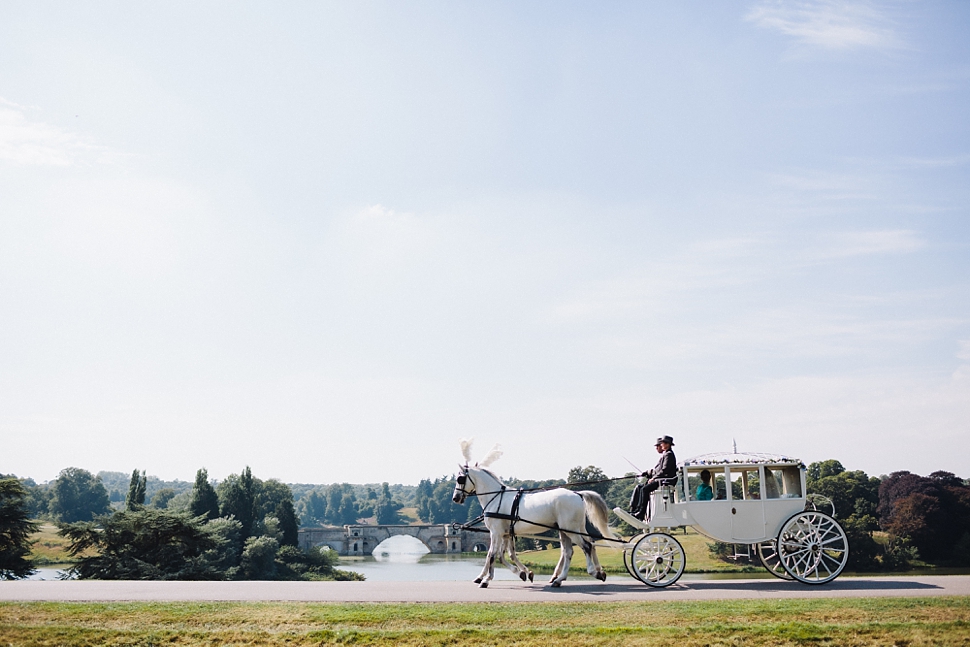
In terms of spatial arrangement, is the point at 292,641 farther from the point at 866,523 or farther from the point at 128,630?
the point at 866,523

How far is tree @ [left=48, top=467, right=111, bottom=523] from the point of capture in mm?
114500

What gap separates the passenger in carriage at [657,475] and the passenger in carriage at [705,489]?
0.78 meters

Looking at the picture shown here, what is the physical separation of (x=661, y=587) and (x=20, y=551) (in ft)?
71.9

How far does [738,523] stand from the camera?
A: 14.1 m

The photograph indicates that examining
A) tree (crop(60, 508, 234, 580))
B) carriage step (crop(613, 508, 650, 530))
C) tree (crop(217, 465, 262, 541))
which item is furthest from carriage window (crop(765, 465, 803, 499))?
tree (crop(217, 465, 262, 541))

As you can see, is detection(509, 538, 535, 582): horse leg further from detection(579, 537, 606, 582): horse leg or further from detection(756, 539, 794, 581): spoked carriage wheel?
detection(756, 539, 794, 581): spoked carriage wheel

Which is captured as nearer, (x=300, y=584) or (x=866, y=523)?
(x=300, y=584)

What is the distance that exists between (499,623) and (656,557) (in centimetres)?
502

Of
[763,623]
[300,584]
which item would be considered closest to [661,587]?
[763,623]

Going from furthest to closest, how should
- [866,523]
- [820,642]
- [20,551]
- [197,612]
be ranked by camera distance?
[866,523] < [20,551] < [197,612] < [820,642]

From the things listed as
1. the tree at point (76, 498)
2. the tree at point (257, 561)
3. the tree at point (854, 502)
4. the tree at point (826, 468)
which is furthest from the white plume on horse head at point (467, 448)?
the tree at point (76, 498)

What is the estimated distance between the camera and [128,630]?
9625 mm

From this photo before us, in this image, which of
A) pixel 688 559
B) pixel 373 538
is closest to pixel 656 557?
pixel 688 559

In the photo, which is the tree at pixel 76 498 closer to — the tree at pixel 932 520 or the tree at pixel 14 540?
the tree at pixel 14 540
